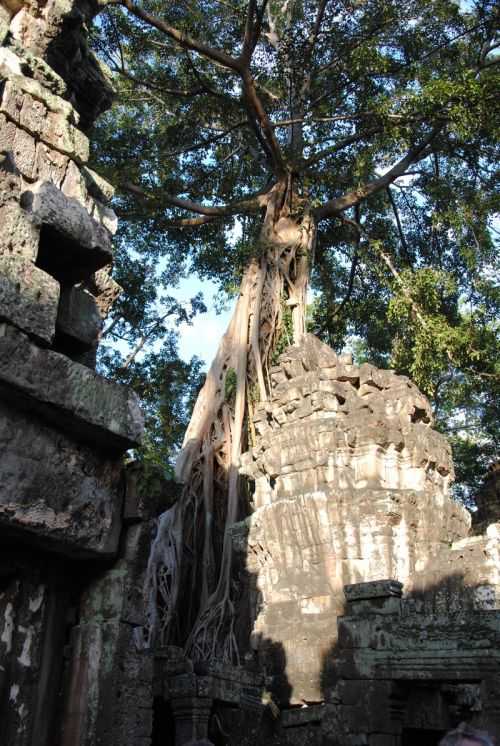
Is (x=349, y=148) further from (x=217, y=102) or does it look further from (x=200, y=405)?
(x=200, y=405)

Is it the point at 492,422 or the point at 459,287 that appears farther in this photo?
the point at 492,422

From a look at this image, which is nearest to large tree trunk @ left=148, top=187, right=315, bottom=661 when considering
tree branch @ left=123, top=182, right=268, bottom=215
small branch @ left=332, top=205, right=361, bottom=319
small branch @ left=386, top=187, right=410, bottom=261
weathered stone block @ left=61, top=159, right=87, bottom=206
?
tree branch @ left=123, top=182, right=268, bottom=215

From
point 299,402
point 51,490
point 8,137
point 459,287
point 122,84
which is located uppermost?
point 122,84

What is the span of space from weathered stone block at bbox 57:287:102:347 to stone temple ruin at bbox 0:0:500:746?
0.03 feet

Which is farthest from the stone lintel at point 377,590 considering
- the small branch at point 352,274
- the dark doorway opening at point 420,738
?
the small branch at point 352,274

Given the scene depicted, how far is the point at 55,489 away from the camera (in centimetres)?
243

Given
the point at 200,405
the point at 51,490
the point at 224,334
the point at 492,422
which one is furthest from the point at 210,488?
the point at 492,422

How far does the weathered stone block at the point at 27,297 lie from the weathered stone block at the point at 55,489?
0.24 metres

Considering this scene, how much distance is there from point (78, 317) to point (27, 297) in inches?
17.6

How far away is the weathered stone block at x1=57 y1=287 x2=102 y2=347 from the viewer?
9.25ft

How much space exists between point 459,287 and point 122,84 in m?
6.74

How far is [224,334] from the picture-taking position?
1033cm

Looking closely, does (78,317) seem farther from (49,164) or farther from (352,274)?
(352,274)

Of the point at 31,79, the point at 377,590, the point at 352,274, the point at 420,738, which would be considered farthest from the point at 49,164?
the point at 352,274
